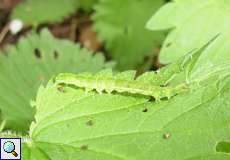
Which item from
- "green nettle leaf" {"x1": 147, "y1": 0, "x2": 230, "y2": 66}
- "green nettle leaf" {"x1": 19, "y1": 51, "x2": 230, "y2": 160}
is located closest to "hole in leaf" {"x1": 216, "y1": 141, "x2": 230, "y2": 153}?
"green nettle leaf" {"x1": 19, "y1": 51, "x2": 230, "y2": 160}

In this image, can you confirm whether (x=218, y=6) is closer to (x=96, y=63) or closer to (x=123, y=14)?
(x=96, y=63)

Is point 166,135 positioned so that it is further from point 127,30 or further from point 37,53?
point 127,30

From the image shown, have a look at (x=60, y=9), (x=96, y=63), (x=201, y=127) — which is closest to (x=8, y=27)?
(x=60, y=9)

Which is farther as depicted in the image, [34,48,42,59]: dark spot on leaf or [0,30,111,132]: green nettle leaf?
[34,48,42,59]: dark spot on leaf

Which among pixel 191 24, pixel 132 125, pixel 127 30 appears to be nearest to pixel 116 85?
pixel 132 125

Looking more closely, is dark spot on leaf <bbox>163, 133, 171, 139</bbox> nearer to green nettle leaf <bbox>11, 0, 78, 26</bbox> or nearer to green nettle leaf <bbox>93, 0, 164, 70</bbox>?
green nettle leaf <bbox>93, 0, 164, 70</bbox>
